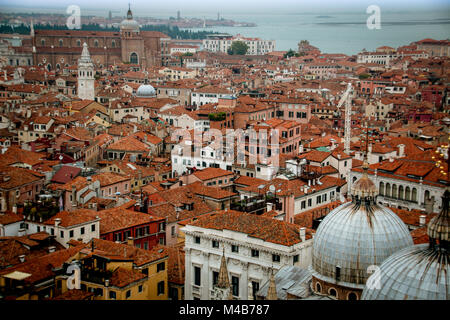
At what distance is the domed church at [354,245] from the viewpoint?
595cm

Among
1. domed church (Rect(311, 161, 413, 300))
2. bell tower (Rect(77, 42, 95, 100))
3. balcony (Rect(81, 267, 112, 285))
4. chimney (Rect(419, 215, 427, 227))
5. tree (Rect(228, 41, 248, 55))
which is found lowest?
balcony (Rect(81, 267, 112, 285))

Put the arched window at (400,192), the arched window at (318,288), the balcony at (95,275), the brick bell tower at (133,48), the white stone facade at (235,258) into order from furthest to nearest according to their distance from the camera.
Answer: the brick bell tower at (133,48) → the arched window at (400,192) → the white stone facade at (235,258) → the balcony at (95,275) → the arched window at (318,288)

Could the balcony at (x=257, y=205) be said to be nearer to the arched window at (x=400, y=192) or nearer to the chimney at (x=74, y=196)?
the arched window at (x=400, y=192)

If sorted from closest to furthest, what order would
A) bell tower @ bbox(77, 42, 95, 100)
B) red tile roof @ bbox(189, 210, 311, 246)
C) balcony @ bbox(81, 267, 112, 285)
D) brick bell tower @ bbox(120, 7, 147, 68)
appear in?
1. balcony @ bbox(81, 267, 112, 285)
2. red tile roof @ bbox(189, 210, 311, 246)
3. bell tower @ bbox(77, 42, 95, 100)
4. brick bell tower @ bbox(120, 7, 147, 68)

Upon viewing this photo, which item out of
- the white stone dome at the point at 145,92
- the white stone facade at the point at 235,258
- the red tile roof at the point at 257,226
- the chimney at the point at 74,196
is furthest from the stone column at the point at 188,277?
the white stone dome at the point at 145,92

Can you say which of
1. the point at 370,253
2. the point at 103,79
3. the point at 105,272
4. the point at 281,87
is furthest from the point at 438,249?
the point at 103,79

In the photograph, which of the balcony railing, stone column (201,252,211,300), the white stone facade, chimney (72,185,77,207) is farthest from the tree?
stone column (201,252,211,300)

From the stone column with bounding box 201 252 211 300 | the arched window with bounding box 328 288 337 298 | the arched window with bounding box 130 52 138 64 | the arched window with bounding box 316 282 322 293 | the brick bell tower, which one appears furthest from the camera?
the arched window with bounding box 130 52 138 64

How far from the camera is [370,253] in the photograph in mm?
5949

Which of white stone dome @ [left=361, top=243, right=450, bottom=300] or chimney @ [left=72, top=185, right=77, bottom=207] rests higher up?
white stone dome @ [left=361, top=243, right=450, bottom=300]

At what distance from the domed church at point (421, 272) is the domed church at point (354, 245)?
2.06 feet

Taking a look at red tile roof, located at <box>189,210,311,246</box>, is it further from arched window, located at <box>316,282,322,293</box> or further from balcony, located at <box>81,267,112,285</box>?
balcony, located at <box>81,267,112,285</box>

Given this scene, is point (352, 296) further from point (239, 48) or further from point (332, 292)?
point (239, 48)

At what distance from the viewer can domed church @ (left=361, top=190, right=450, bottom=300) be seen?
4.89 meters
